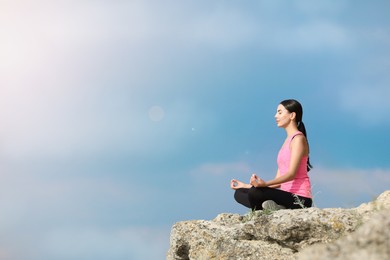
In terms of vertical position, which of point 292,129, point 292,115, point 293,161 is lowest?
point 293,161

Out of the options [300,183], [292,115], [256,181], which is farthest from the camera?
[292,115]

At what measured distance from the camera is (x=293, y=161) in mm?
12297

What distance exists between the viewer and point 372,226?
13.3 ft

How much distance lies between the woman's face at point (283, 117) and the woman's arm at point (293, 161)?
1.87 ft

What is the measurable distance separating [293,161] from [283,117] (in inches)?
50.7

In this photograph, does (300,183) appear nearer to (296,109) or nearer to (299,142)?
(299,142)

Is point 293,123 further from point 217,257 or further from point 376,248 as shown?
point 376,248

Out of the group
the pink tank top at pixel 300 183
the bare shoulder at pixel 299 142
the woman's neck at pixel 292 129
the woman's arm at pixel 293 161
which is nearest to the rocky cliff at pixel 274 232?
the woman's arm at pixel 293 161

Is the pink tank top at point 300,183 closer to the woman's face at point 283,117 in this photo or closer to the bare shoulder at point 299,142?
the bare shoulder at point 299,142

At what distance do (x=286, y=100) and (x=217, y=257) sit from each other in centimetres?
440

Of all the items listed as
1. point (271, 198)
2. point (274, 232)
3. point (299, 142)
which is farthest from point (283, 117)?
point (274, 232)

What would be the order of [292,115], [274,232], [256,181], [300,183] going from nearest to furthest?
[274,232] < [256,181] < [300,183] < [292,115]

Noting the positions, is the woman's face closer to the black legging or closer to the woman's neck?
the woman's neck

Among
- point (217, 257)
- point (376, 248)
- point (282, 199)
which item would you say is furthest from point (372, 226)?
point (282, 199)
